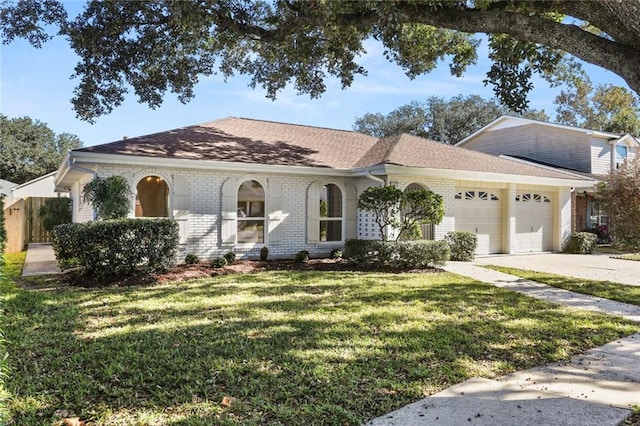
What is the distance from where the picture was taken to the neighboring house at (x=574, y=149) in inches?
843

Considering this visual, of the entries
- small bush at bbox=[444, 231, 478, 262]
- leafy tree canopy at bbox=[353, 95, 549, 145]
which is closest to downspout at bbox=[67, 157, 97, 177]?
small bush at bbox=[444, 231, 478, 262]

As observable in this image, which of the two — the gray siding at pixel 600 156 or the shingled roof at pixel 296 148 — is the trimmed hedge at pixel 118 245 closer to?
the shingled roof at pixel 296 148

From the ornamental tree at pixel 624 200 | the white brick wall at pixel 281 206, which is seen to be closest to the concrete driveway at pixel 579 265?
the ornamental tree at pixel 624 200

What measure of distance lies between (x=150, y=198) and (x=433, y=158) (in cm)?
985

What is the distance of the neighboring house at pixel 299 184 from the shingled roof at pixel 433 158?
0.23 feet

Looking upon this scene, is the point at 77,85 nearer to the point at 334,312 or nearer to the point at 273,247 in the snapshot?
the point at 273,247

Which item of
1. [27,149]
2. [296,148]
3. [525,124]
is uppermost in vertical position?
[27,149]

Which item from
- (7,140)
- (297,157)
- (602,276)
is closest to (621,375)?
(602,276)

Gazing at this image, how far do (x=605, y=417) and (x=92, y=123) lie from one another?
1361 cm

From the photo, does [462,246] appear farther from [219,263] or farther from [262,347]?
[262,347]

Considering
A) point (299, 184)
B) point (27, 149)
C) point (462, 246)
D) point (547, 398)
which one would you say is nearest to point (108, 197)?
point (299, 184)

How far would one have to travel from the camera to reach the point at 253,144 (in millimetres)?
14891

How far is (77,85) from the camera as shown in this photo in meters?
11.8

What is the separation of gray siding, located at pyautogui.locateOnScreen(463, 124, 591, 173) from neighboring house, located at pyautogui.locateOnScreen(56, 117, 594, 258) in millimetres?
5286
